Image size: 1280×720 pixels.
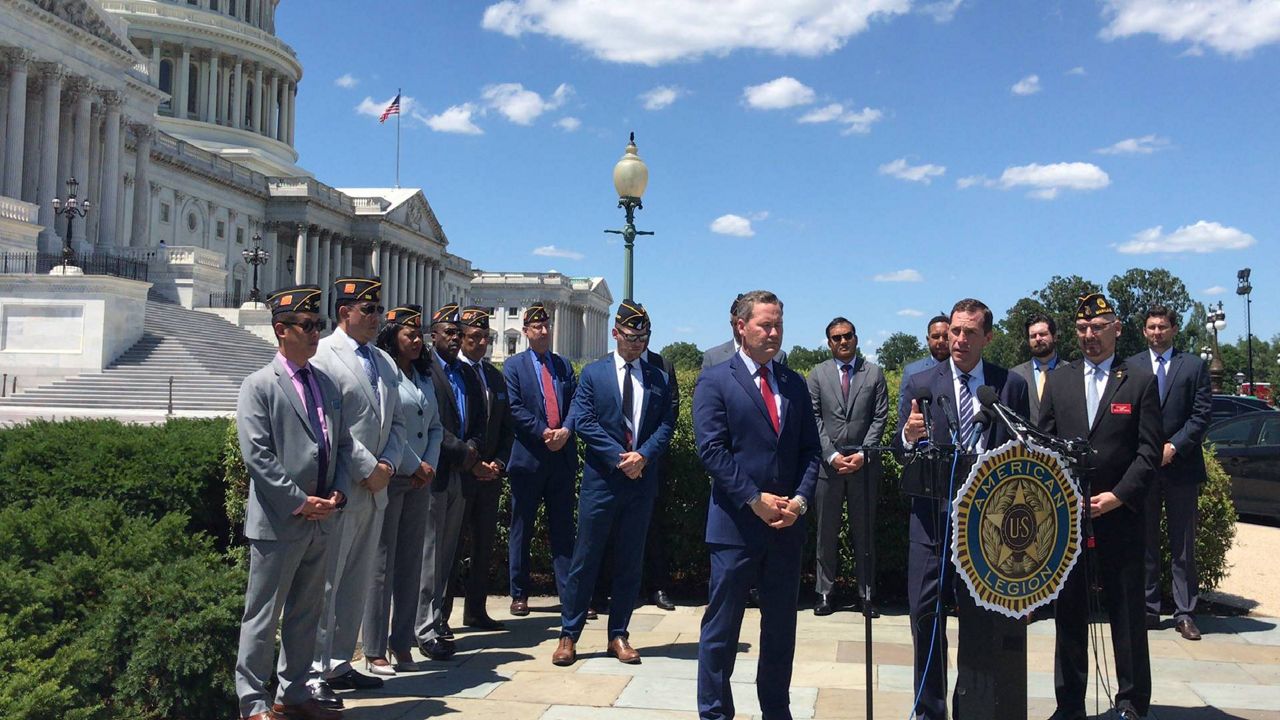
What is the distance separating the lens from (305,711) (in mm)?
6012

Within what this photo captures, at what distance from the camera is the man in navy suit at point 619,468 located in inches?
299

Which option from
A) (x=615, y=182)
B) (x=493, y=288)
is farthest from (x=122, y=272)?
(x=493, y=288)

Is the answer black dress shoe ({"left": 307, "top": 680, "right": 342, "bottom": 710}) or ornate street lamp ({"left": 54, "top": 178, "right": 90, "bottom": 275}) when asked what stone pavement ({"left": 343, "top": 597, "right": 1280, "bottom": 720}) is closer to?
black dress shoe ({"left": 307, "top": 680, "right": 342, "bottom": 710})

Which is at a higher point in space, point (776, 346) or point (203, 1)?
point (203, 1)

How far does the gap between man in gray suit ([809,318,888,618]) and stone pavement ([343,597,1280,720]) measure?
596 mm

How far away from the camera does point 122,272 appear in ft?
163

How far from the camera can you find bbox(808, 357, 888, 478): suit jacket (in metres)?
9.32

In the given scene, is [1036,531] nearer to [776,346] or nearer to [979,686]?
[979,686]

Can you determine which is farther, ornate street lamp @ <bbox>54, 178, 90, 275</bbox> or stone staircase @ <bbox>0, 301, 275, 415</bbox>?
ornate street lamp @ <bbox>54, 178, 90, 275</bbox>

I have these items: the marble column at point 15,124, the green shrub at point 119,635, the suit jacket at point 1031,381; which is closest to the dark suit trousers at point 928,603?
the suit jacket at point 1031,381

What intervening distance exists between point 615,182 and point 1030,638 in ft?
27.0

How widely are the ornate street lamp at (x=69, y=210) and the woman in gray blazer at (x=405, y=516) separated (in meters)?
37.2

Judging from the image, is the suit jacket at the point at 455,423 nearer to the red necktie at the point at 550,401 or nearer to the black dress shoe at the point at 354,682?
the red necktie at the point at 550,401

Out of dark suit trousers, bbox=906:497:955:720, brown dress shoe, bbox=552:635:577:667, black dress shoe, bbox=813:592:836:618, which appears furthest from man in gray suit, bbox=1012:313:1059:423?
brown dress shoe, bbox=552:635:577:667
